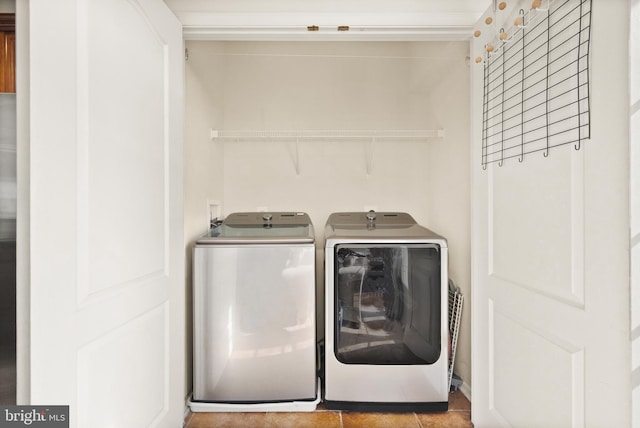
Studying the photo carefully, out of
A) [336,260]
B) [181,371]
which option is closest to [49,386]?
[181,371]

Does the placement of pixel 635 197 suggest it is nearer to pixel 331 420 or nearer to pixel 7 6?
pixel 331 420

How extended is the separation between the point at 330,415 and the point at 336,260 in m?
0.87

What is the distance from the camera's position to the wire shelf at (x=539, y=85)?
1090 mm

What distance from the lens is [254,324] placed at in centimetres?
197

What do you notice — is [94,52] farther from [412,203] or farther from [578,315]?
[412,203]

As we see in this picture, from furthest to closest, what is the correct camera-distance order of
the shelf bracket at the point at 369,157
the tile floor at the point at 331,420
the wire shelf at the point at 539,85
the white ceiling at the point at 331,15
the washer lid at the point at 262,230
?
the shelf bracket at the point at 369,157, the washer lid at the point at 262,230, the tile floor at the point at 331,420, the white ceiling at the point at 331,15, the wire shelf at the point at 539,85

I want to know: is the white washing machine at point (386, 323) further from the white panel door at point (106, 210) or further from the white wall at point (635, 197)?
the white wall at point (635, 197)

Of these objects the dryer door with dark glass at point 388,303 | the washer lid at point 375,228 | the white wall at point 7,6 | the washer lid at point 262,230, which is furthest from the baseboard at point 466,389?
the white wall at point 7,6

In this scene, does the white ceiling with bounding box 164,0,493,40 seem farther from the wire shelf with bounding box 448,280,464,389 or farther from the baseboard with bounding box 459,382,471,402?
the baseboard with bounding box 459,382,471,402

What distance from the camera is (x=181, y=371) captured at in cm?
172

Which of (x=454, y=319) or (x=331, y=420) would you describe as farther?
(x=454, y=319)

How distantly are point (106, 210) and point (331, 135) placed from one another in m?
1.72

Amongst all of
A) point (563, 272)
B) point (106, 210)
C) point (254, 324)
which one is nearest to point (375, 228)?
point (254, 324)

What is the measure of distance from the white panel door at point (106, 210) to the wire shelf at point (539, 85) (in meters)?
1.45
